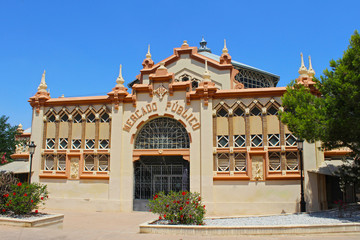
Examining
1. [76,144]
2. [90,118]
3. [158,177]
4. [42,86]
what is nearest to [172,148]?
[158,177]

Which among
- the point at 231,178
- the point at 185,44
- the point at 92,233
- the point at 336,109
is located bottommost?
the point at 92,233

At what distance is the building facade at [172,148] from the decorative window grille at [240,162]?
6cm

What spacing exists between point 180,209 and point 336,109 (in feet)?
25.7

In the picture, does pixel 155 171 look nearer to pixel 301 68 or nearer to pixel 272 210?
pixel 272 210

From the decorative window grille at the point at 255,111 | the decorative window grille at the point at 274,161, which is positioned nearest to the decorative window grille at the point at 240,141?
the decorative window grille at the point at 255,111

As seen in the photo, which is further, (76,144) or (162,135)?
(76,144)

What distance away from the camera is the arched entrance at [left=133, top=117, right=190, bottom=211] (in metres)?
20.0

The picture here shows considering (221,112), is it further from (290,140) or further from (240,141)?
(290,140)

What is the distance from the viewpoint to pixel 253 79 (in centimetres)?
2767

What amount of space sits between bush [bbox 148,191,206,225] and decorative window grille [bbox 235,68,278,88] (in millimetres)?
15523

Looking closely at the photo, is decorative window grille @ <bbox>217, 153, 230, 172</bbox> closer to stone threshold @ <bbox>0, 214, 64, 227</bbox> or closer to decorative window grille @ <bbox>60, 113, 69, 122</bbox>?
stone threshold @ <bbox>0, 214, 64, 227</bbox>

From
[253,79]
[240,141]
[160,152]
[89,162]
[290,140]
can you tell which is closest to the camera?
[290,140]

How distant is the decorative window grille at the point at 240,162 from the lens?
1903 cm

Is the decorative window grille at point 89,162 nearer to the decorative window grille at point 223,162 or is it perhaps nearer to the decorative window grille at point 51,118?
the decorative window grille at point 51,118
